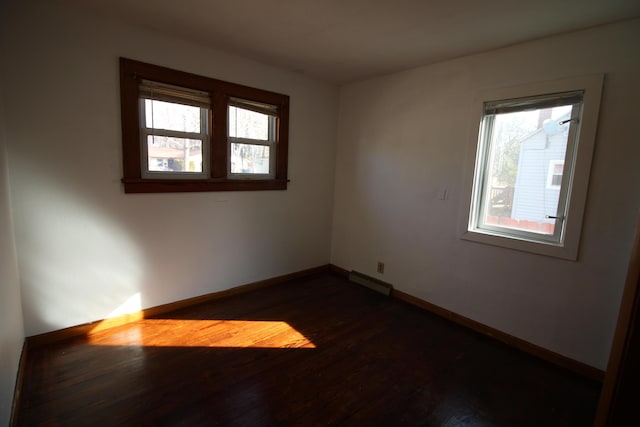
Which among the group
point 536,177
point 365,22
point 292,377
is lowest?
point 292,377

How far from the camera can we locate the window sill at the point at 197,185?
260 centimetres

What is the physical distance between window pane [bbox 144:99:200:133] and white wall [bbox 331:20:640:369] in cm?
187

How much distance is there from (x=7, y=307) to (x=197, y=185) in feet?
5.16

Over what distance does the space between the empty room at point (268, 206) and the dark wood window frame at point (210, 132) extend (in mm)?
19

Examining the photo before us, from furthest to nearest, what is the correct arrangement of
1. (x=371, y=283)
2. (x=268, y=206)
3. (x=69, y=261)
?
(x=371, y=283) → (x=268, y=206) → (x=69, y=261)

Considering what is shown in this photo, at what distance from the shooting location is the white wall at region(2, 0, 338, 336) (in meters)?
2.13

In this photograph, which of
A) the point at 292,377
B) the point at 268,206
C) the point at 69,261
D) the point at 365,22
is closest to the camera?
the point at 292,377

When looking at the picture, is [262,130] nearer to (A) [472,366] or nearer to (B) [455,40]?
(B) [455,40]

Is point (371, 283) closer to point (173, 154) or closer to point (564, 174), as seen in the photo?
point (564, 174)

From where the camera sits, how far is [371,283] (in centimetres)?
369

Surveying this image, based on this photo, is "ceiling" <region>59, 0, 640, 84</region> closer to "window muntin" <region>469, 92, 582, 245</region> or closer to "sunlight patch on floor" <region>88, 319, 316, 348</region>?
"window muntin" <region>469, 92, 582, 245</region>

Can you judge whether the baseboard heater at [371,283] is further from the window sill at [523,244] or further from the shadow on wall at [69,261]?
the shadow on wall at [69,261]

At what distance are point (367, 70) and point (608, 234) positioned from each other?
257 cm

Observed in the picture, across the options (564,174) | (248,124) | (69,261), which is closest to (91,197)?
(69,261)
